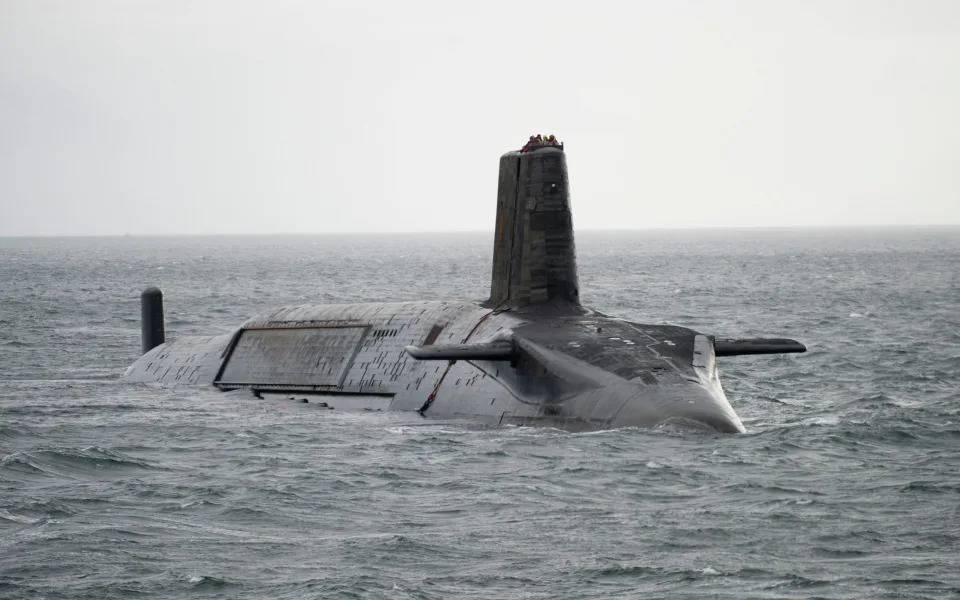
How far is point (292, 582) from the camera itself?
11578 millimetres

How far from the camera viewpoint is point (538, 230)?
864 inches

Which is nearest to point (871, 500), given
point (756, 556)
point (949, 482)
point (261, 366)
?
point (949, 482)

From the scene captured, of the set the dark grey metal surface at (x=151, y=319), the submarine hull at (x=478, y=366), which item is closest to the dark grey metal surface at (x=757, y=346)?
the submarine hull at (x=478, y=366)

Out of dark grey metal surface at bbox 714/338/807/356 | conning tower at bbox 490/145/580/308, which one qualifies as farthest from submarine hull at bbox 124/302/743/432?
conning tower at bbox 490/145/580/308

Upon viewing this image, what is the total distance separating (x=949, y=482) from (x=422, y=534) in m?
6.43

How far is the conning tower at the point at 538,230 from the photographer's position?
72.2 feet

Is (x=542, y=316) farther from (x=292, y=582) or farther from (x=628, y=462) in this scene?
(x=292, y=582)

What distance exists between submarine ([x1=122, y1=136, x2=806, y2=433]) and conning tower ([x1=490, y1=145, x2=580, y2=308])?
2 centimetres

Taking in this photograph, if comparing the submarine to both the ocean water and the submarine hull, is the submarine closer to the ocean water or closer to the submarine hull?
the submarine hull

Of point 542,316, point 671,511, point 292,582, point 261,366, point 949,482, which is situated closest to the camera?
point 292,582

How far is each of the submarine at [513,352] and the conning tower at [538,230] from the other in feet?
0.08

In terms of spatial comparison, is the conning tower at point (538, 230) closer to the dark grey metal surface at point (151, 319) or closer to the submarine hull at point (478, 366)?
the submarine hull at point (478, 366)

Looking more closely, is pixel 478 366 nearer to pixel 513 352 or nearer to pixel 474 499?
pixel 513 352

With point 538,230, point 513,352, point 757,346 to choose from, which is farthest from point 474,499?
point 538,230
